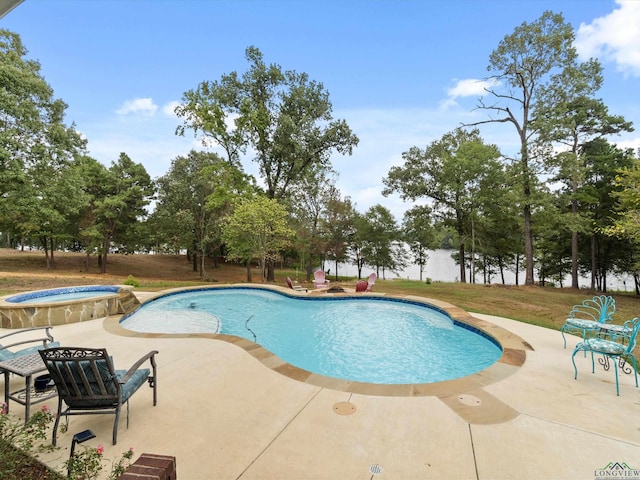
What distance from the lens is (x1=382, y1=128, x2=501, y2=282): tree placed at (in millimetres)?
19703

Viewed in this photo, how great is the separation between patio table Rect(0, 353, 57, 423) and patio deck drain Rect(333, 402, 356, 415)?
3175 mm

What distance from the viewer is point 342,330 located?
27.3 feet

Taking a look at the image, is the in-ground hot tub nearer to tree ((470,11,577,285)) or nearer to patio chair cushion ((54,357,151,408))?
patio chair cushion ((54,357,151,408))

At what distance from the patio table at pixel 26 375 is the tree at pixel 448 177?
21.3 m

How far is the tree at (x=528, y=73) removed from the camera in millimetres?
16016

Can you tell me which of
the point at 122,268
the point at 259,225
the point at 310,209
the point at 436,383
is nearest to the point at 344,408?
the point at 436,383

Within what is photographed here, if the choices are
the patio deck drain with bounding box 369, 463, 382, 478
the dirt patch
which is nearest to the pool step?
the patio deck drain with bounding box 369, 463, 382, 478

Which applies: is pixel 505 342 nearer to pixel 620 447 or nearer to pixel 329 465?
pixel 620 447

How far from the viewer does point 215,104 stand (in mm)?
17688

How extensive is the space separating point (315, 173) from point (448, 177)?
31.2 feet

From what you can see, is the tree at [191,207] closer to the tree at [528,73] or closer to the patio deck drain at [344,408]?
the tree at [528,73]

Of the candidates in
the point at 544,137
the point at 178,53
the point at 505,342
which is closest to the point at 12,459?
the point at 505,342

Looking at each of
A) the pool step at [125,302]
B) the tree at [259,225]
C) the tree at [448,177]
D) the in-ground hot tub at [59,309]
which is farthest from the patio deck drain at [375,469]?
the tree at [448,177]

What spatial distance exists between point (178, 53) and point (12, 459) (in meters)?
14.8
